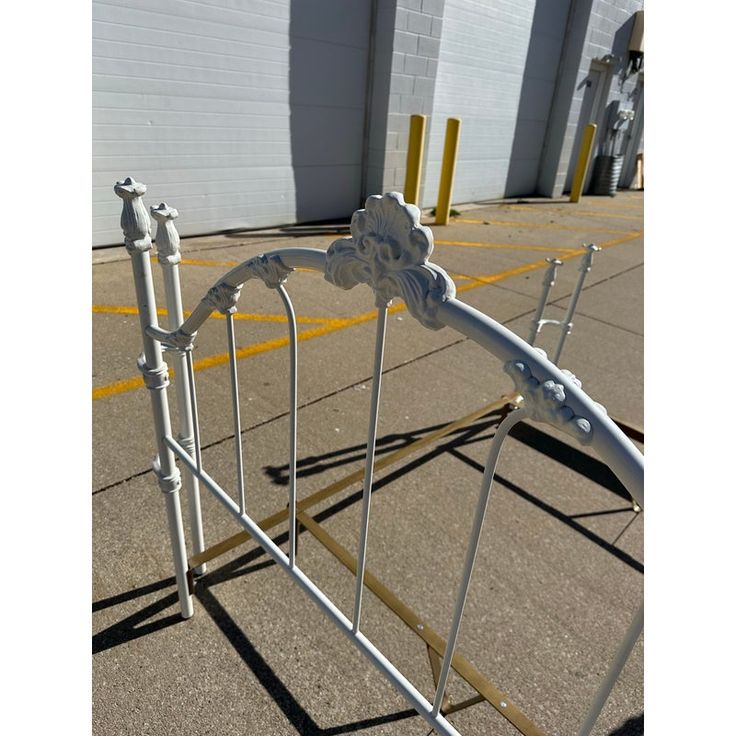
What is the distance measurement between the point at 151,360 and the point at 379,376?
3.07 ft

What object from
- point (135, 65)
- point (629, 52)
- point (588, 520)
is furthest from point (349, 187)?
point (629, 52)

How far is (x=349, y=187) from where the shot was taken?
9.05 metres

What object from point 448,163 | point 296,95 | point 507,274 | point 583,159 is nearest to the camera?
point 507,274

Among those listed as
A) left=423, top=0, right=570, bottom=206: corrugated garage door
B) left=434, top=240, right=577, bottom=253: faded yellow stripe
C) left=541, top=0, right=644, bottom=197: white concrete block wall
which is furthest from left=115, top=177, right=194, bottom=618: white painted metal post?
left=541, top=0, right=644, bottom=197: white concrete block wall

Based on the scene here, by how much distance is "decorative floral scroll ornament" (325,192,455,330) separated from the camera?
989 millimetres

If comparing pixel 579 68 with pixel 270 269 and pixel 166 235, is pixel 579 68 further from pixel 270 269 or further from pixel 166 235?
pixel 270 269

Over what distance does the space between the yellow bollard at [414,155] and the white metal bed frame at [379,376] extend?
7.56 meters

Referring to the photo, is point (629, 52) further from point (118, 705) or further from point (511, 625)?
point (118, 705)

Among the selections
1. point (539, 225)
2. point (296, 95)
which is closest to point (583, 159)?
point (539, 225)

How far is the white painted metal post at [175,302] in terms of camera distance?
5.69ft

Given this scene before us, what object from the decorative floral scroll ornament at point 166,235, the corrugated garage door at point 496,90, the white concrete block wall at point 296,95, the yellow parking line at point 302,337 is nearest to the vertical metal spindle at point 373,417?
the decorative floral scroll ornament at point 166,235

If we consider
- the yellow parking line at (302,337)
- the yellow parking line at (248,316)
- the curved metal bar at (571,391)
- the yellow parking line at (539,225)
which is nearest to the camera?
the curved metal bar at (571,391)

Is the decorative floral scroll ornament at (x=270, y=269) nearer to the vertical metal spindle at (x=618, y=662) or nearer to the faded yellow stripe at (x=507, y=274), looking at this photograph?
the vertical metal spindle at (x=618, y=662)

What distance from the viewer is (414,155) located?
8711 mm
